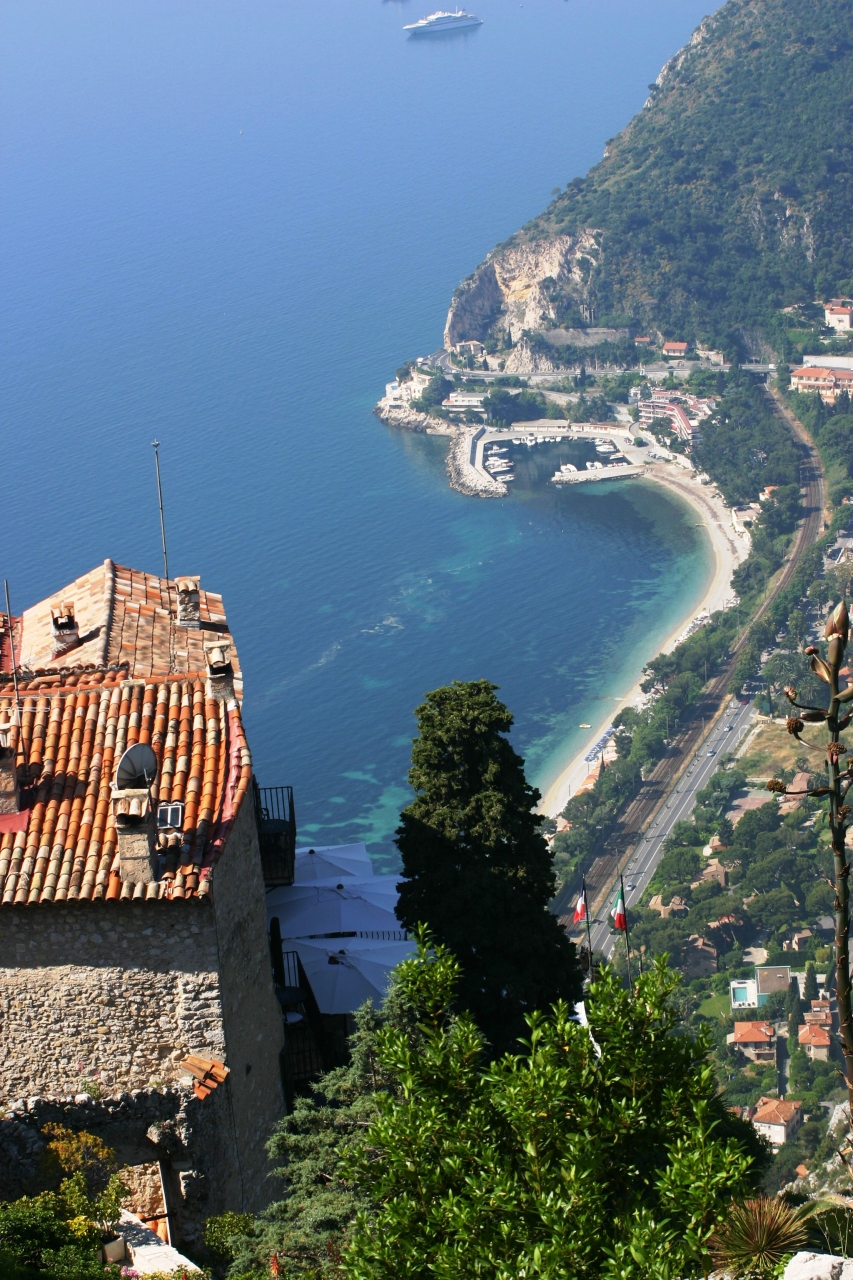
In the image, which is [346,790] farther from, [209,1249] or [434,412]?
[209,1249]

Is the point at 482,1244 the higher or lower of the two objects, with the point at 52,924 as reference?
lower

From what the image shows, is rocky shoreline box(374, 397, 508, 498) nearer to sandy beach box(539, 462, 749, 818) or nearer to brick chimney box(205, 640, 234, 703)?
sandy beach box(539, 462, 749, 818)

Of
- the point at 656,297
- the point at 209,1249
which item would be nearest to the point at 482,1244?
the point at 209,1249

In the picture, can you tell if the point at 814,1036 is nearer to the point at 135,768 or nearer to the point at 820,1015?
the point at 820,1015

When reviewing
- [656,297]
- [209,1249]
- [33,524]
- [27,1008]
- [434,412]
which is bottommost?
[209,1249]

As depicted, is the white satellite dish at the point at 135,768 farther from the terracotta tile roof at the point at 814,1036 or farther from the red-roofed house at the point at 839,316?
the red-roofed house at the point at 839,316

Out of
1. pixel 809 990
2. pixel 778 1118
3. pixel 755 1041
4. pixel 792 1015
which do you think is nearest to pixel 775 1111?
pixel 778 1118
